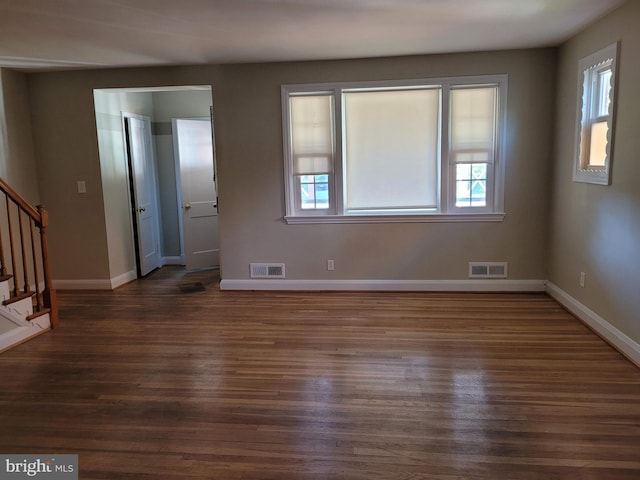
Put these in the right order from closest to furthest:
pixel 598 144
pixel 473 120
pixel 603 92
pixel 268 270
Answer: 1. pixel 603 92
2. pixel 598 144
3. pixel 473 120
4. pixel 268 270

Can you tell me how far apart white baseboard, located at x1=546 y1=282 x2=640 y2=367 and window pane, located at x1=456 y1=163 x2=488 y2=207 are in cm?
116

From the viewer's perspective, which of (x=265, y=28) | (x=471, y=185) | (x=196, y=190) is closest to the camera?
(x=265, y=28)

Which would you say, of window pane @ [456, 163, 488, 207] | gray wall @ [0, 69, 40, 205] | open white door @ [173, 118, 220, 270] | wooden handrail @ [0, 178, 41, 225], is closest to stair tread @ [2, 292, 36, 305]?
wooden handrail @ [0, 178, 41, 225]

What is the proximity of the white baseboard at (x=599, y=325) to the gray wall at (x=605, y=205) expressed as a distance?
1.7 inches

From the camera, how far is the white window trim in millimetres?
4805

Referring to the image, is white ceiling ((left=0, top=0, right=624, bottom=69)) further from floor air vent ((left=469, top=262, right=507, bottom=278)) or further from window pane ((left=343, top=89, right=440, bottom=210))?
floor air vent ((left=469, top=262, right=507, bottom=278))

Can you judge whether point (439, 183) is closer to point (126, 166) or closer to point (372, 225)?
point (372, 225)

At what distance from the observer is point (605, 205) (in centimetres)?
371

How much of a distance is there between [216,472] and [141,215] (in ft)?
15.3

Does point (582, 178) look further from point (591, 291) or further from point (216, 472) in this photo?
point (216, 472)

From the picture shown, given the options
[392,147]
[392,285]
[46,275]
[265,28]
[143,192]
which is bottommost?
[392,285]

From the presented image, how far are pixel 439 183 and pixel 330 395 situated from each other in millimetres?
2895

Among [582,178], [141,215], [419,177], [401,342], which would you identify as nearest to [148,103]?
[141,215]

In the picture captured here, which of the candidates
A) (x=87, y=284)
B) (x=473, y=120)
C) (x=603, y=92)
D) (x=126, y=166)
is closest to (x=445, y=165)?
(x=473, y=120)
